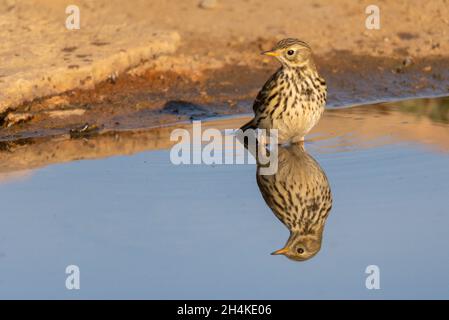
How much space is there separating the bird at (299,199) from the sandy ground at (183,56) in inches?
95.7

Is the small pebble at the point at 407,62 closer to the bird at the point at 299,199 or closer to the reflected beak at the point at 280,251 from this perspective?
the bird at the point at 299,199

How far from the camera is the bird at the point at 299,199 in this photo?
8.28m

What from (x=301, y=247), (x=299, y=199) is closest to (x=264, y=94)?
(x=299, y=199)

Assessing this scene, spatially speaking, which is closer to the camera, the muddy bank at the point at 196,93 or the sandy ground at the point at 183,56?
the muddy bank at the point at 196,93

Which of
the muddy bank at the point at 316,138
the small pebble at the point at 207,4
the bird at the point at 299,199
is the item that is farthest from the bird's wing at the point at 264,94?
the small pebble at the point at 207,4

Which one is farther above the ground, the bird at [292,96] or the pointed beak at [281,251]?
the bird at [292,96]

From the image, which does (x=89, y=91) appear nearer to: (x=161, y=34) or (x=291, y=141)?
(x=161, y=34)

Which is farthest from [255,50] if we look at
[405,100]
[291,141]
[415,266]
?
[415,266]

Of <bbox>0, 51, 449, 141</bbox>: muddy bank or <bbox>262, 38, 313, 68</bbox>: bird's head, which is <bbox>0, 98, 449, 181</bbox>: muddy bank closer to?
<bbox>0, 51, 449, 141</bbox>: muddy bank

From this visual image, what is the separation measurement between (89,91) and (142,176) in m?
2.97

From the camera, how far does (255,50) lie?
13875 millimetres

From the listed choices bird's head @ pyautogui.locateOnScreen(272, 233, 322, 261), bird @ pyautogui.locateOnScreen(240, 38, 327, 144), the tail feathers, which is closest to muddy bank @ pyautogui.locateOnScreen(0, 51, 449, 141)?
the tail feathers

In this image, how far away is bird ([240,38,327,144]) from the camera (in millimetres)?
10562

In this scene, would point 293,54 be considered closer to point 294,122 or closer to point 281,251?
point 294,122
